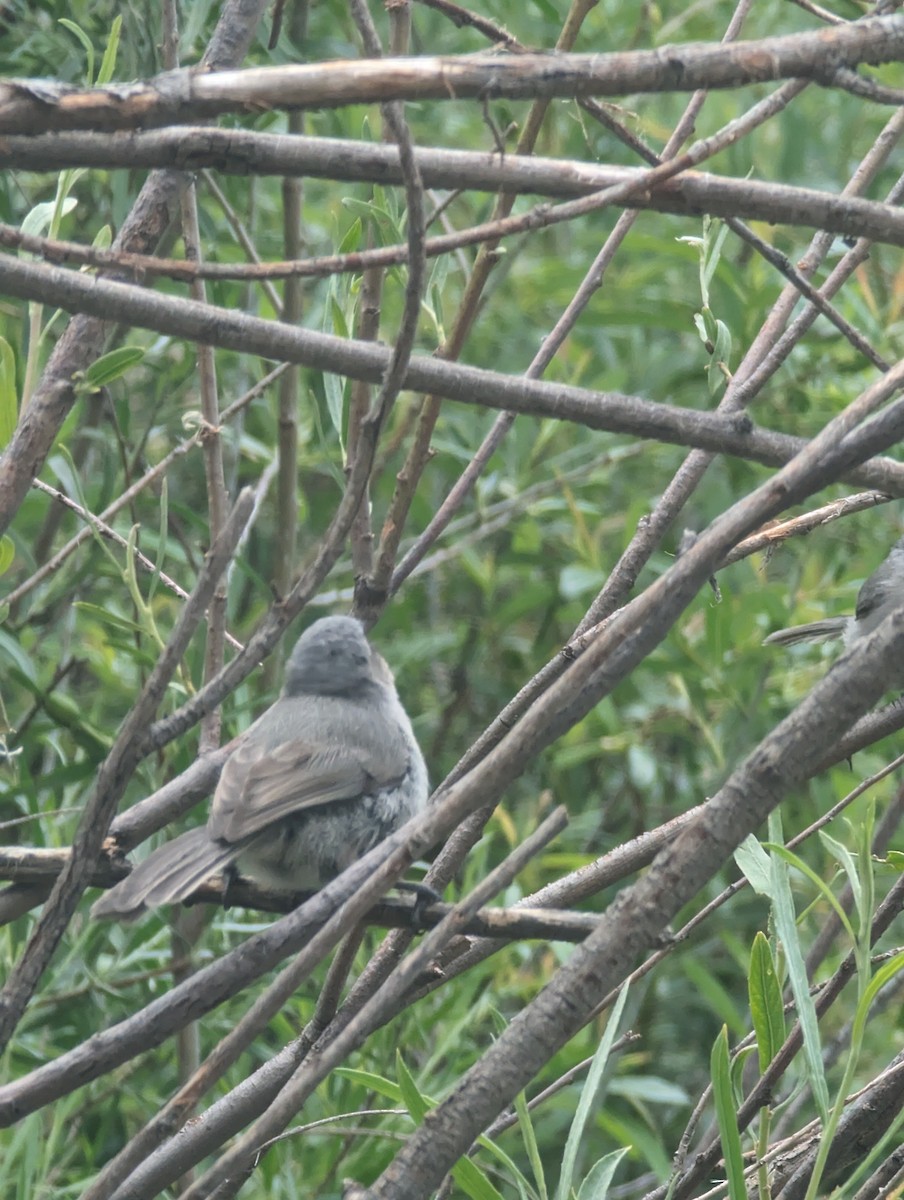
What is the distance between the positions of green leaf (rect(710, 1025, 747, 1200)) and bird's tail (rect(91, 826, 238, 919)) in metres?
0.76

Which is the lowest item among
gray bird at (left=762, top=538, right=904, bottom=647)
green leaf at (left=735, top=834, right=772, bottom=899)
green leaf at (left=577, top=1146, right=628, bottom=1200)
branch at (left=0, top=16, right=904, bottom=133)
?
green leaf at (left=577, top=1146, right=628, bottom=1200)

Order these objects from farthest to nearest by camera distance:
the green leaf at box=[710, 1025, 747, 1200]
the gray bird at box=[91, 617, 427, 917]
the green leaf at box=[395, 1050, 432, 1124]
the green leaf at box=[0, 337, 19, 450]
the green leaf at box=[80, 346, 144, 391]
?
the gray bird at box=[91, 617, 427, 917]
the green leaf at box=[0, 337, 19, 450]
the green leaf at box=[80, 346, 144, 391]
the green leaf at box=[395, 1050, 432, 1124]
the green leaf at box=[710, 1025, 747, 1200]

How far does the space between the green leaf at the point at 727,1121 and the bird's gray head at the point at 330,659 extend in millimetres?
1676

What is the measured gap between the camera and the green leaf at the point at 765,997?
5.71 feet

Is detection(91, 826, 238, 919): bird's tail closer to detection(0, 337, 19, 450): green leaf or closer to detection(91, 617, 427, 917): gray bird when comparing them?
detection(91, 617, 427, 917): gray bird

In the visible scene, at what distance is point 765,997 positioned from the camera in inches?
68.7

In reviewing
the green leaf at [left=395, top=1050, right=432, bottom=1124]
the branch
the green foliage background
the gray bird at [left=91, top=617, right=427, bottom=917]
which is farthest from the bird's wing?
the branch

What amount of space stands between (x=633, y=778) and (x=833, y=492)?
3.61 feet

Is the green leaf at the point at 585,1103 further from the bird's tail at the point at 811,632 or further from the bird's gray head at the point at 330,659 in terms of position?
the bird's tail at the point at 811,632

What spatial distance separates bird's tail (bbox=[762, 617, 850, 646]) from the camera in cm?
415

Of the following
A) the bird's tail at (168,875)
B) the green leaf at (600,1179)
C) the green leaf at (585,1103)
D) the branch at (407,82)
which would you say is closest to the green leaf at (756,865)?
the green leaf at (585,1103)

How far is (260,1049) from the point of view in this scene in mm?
3596

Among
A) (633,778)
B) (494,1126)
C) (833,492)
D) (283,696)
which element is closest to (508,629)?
(633,778)

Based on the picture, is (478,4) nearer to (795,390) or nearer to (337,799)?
(795,390)
